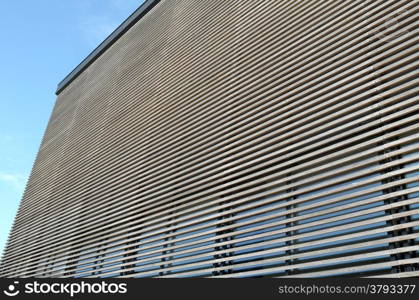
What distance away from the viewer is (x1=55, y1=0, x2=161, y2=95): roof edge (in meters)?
10.9

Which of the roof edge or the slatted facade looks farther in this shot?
the roof edge

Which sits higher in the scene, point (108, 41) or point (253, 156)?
point (108, 41)

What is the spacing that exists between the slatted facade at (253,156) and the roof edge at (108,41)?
1995 millimetres

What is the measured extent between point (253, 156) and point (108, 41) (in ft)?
29.3

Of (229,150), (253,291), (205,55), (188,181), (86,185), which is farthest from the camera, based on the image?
(86,185)

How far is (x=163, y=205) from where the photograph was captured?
19.4 feet

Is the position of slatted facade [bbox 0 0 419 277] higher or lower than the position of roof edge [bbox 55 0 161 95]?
lower

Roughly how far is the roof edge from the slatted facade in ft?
6.55

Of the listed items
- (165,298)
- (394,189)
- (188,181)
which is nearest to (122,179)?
(188,181)

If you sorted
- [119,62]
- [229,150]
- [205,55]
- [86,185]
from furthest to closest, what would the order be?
[119,62] < [86,185] < [205,55] < [229,150]

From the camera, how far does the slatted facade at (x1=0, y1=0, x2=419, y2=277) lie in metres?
3.59

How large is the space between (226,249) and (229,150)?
139 centimetres

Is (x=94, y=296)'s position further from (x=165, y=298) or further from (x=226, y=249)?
(x=226, y=249)

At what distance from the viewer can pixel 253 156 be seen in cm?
484
